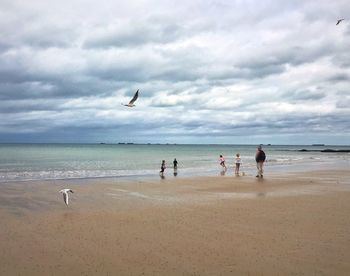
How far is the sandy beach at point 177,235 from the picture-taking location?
805 centimetres

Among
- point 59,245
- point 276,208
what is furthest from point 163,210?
point 59,245

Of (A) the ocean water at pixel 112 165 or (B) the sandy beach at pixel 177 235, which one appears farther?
(A) the ocean water at pixel 112 165

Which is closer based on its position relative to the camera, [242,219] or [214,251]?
[214,251]

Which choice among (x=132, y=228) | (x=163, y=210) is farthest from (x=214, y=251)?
(x=163, y=210)

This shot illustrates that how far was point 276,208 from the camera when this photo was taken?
14.5 metres

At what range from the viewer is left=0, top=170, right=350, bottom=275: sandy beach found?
8047 mm

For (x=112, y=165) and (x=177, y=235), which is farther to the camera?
(x=112, y=165)

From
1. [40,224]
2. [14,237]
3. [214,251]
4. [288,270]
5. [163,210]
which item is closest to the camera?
[288,270]

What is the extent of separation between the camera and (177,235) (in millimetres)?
10477

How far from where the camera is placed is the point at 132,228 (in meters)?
11.4

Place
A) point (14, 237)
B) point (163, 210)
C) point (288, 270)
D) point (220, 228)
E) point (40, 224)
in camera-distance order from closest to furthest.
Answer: point (288, 270) → point (14, 237) → point (220, 228) → point (40, 224) → point (163, 210)

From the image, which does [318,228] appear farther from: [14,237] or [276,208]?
[14,237]

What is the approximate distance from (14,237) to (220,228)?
5.92m

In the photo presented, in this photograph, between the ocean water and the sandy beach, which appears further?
the ocean water
